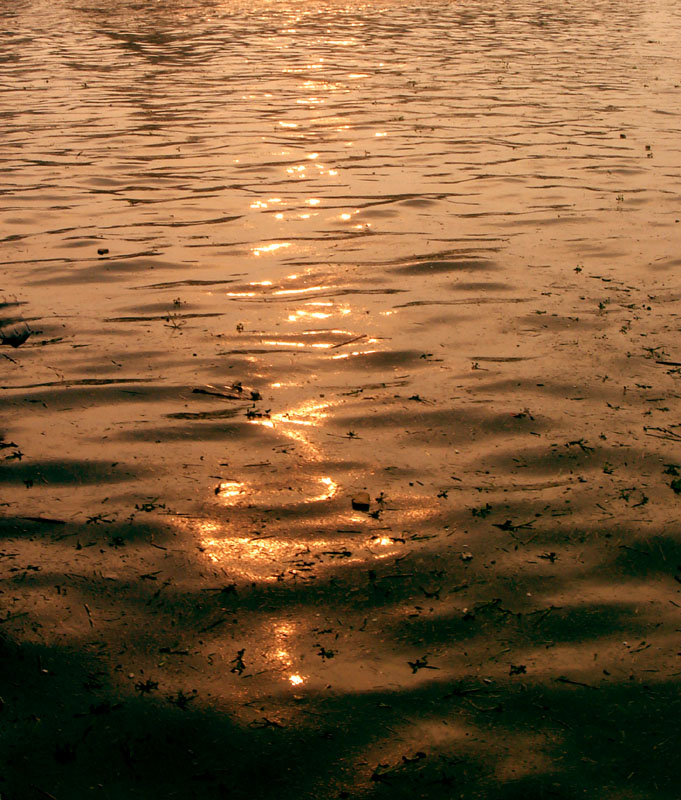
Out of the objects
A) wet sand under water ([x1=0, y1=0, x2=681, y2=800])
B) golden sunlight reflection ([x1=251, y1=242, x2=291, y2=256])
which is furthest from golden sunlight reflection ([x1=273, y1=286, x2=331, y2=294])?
golden sunlight reflection ([x1=251, y1=242, x2=291, y2=256])

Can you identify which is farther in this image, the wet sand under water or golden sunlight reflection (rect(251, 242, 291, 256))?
golden sunlight reflection (rect(251, 242, 291, 256))

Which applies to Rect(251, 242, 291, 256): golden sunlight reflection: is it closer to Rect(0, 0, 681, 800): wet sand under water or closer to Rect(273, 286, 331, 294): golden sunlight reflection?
Rect(0, 0, 681, 800): wet sand under water

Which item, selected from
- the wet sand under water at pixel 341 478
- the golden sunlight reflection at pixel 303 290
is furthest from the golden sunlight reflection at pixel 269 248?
the golden sunlight reflection at pixel 303 290

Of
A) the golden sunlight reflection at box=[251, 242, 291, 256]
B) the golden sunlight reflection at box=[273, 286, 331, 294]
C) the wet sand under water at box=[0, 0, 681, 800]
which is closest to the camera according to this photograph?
the wet sand under water at box=[0, 0, 681, 800]

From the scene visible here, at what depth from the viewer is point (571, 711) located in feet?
11.7

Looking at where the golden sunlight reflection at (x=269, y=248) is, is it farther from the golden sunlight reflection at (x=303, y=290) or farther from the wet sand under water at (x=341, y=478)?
the golden sunlight reflection at (x=303, y=290)

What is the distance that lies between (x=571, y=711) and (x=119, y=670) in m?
1.89

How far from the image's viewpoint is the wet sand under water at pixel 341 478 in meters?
3.47

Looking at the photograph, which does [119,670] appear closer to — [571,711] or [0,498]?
[0,498]

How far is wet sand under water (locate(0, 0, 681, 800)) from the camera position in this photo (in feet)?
11.4

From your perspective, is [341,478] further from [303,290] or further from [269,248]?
[269,248]

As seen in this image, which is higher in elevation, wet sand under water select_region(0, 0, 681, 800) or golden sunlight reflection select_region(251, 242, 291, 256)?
golden sunlight reflection select_region(251, 242, 291, 256)

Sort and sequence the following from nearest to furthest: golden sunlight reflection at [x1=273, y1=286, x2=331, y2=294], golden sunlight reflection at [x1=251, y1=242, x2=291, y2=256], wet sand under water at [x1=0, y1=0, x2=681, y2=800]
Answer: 1. wet sand under water at [x1=0, y1=0, x2=681, y2=800]
2. golden sunlight reflection at [x1=273, y1=286, x2=331, y2=294]
3. golden sunlight reflection at [x1=251, y1=242, x2=291, y2=256]

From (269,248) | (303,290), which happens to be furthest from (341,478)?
(269,248)
